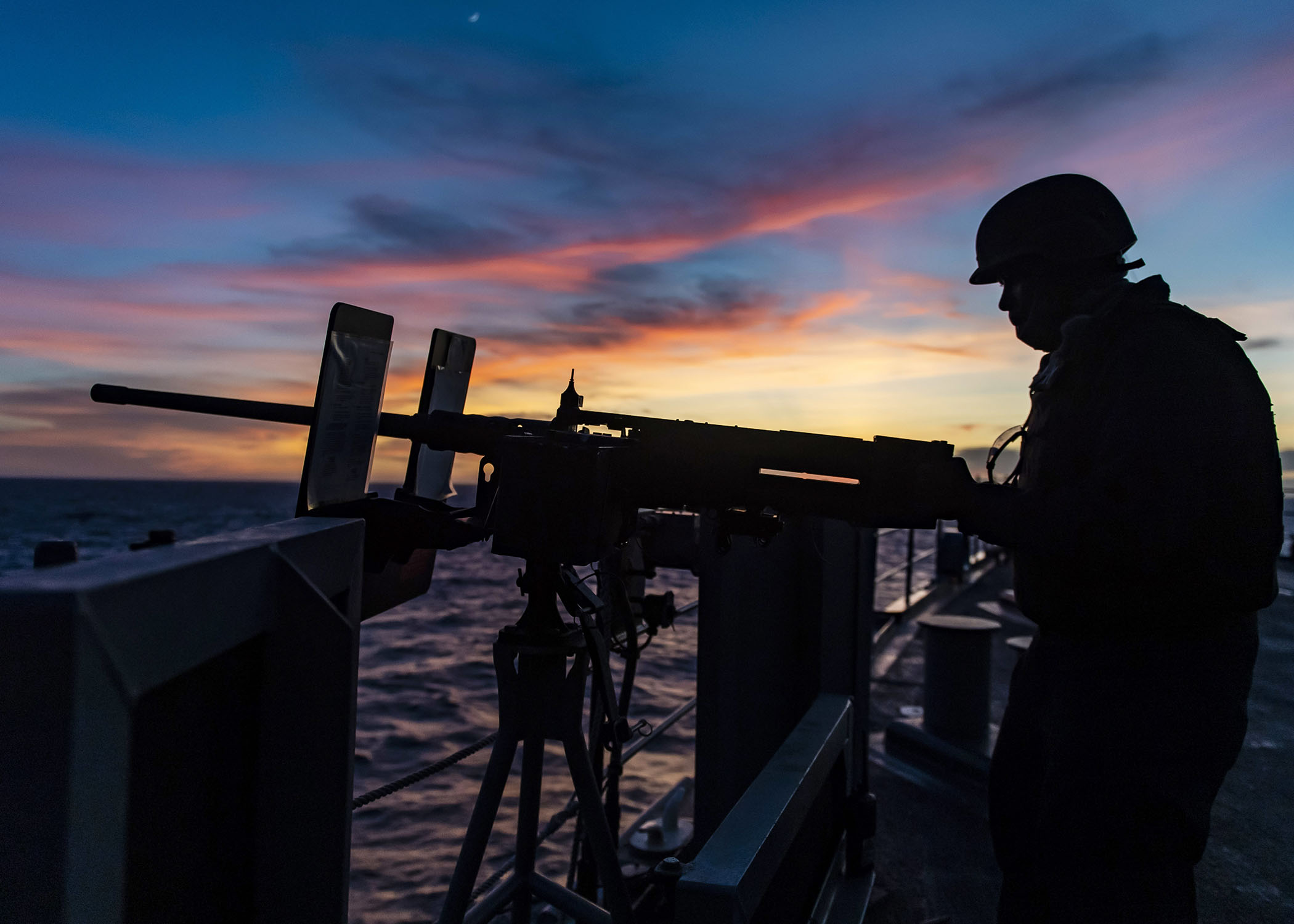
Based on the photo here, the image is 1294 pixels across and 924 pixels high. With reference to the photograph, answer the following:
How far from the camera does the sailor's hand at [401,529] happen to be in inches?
84.1

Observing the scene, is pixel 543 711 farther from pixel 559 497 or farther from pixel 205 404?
pixel 205 404

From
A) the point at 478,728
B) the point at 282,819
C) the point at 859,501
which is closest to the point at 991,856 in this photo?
the point at 859,501

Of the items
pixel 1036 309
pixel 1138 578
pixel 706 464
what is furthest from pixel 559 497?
pixel 1036 309

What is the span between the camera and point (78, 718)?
1.98 ft

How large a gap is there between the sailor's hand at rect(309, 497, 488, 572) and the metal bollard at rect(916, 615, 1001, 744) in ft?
15.0

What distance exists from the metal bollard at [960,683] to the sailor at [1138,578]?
346 centimetres

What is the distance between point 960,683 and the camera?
570 centimetres

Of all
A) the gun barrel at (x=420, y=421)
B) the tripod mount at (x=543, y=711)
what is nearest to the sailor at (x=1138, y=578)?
the tripod mount at (x=543, y=711)

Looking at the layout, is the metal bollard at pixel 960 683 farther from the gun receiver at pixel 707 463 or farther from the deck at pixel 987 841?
the gun receiver at pixel 707 463

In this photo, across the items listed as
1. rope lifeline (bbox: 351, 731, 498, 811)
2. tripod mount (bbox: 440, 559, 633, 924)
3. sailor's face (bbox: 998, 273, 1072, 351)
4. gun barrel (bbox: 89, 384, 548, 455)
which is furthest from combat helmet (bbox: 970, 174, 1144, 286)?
rope lifeline (bbox: 351, 731, 498, 811)

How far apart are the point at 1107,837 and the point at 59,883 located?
7.69 feet

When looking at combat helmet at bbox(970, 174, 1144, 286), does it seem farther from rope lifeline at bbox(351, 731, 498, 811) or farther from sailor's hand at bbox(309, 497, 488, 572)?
rope lifeline at bbox(351, 731, 498, 811)

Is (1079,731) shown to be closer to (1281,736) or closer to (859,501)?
(859,501)

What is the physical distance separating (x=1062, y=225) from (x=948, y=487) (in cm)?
100
